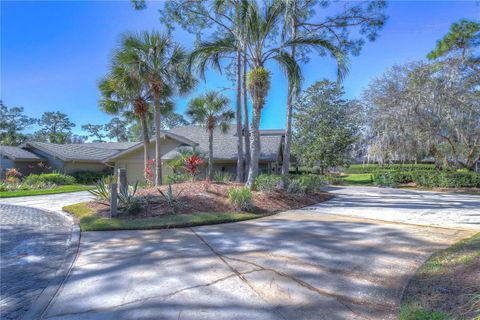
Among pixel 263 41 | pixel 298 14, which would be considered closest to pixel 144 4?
pixel 263 41

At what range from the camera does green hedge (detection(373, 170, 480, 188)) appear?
17625mm

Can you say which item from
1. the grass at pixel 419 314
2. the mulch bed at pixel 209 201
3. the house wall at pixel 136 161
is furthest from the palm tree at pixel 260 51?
the house wall at pixel 136 161

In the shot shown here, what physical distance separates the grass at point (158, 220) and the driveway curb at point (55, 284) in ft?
2.81

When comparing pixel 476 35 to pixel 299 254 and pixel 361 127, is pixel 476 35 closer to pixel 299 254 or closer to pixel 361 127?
pixel 361 127

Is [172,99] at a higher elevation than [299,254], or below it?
higher

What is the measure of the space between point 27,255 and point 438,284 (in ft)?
20.9

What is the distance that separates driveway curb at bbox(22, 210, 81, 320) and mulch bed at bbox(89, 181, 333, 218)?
241 cm

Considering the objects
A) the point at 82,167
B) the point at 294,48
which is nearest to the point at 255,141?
the point at 294,48

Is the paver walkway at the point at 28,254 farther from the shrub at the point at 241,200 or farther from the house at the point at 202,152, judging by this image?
the house at the point at 202,152

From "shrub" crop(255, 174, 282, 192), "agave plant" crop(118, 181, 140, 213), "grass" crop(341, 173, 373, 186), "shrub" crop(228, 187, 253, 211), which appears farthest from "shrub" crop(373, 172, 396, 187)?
"agave plant" crop(118, 181, 140, 213)

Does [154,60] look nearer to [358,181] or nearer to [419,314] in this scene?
[419,314]

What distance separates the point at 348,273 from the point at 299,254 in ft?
3.15

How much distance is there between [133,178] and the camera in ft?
74.2

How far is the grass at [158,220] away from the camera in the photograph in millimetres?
6973
